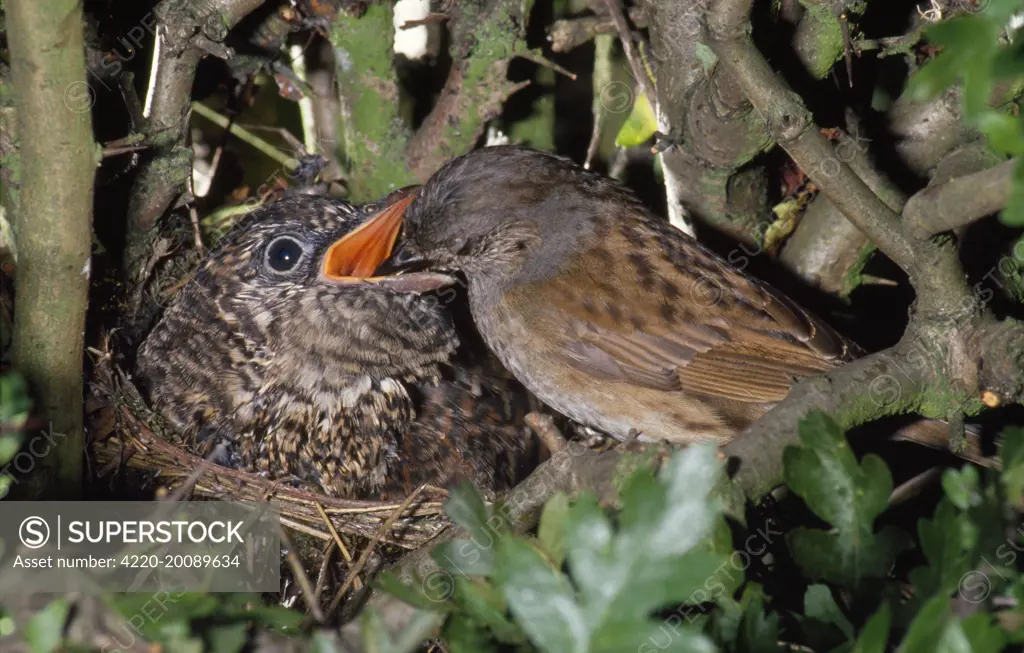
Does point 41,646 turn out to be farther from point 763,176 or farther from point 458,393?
point 763,176

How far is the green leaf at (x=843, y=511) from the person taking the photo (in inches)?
68.7

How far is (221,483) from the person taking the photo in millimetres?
3531

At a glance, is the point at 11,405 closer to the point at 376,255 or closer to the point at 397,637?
the point at 397,637

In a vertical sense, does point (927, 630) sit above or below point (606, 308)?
above

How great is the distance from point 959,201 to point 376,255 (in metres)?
2.17

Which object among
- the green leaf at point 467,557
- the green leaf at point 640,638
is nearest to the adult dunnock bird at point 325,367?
the green leaf at point 467,557

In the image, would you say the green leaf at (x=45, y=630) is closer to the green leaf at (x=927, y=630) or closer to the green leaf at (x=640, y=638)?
the green leaf at (x=640, y=638)

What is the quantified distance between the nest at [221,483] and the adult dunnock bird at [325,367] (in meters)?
0.15

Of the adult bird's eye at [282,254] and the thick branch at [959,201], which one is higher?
the thick branch at [959,201]

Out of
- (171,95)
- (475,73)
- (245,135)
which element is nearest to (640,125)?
(475,73)

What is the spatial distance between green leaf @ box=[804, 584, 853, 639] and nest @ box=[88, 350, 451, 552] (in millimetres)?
1675

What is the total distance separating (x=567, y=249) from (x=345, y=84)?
1.17 m

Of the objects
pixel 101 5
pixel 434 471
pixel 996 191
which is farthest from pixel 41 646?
pixel 101 5

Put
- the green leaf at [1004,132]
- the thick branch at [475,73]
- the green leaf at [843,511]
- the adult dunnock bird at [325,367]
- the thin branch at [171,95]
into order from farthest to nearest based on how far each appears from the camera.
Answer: the thick branch at [475,73] → the adult dunnock bird at [325,367] → the thin branch at [171,95] → the green leaf at [843,511] → the green leaf at [1004,132]
